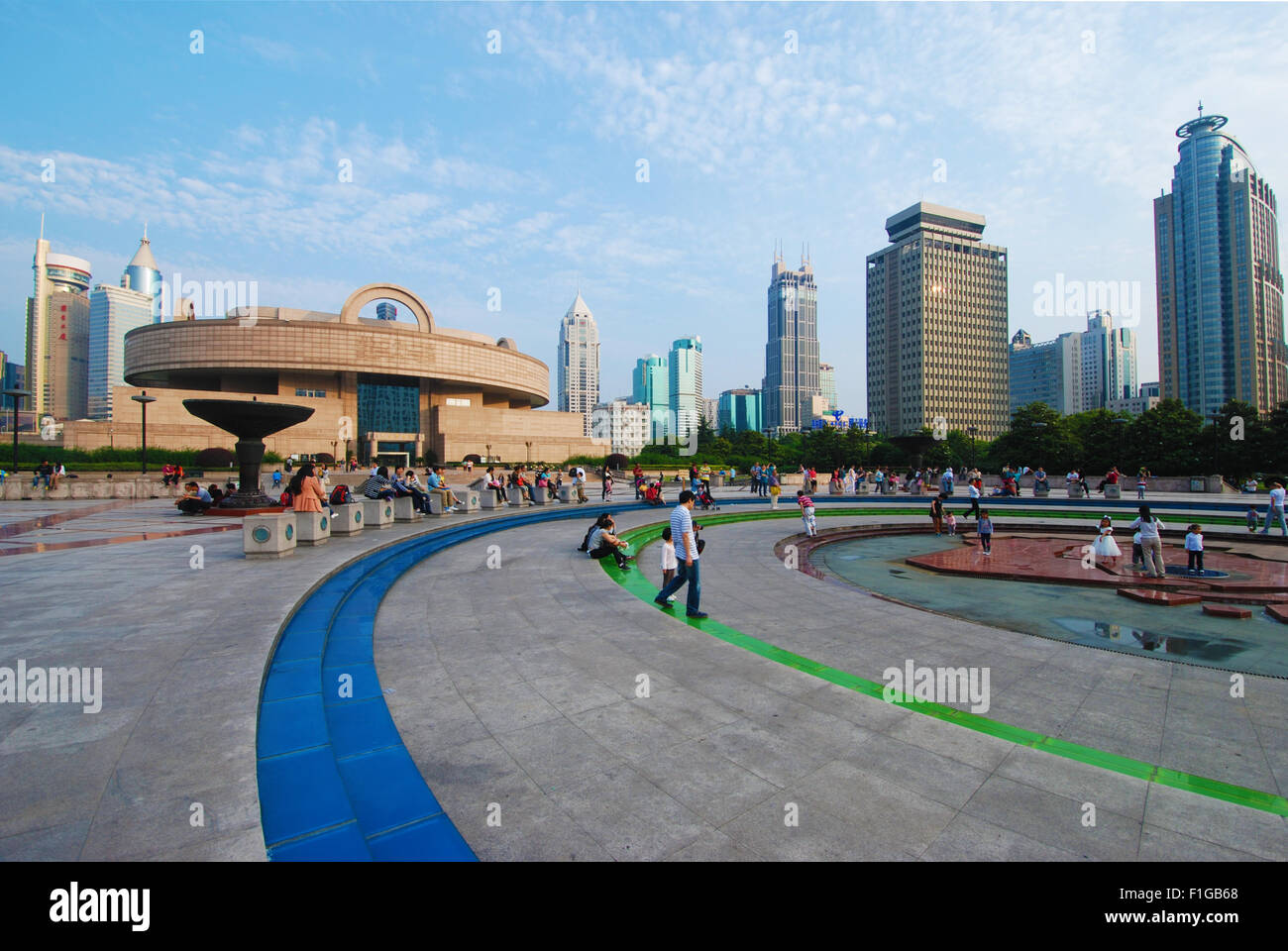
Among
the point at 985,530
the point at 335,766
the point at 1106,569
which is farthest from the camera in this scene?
the point at 985,530

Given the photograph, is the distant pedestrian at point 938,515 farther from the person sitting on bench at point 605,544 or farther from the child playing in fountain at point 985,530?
the person sitting on bench at point 605,544

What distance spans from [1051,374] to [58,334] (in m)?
285

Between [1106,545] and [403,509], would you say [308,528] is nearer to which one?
[403,509]

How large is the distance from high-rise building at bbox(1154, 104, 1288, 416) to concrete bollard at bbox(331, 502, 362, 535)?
481ft

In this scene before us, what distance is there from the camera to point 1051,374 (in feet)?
565

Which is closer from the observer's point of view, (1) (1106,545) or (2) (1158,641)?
(2) (1158,641)

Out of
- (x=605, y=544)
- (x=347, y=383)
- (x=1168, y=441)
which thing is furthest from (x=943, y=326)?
(x=605, y=544)

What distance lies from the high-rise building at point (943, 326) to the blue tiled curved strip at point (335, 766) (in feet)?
413

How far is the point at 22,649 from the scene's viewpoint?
5.09 m

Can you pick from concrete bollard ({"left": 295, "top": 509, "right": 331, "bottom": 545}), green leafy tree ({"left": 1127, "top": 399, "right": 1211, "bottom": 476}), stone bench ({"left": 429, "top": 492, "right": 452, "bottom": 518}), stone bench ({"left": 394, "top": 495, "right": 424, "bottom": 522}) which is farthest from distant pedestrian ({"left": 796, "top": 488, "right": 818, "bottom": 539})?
green leafy tree ({"left": 1127, "top": 399, "right": 1211, "bottom": 476})

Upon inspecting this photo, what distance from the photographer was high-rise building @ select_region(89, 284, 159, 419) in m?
186

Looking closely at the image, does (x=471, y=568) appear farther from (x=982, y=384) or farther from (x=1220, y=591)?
(x=982, y=384)
